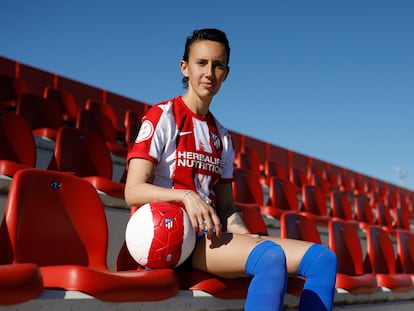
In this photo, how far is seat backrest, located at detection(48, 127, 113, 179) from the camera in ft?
8.14

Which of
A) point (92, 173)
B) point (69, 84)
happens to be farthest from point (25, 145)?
point (69, 84)

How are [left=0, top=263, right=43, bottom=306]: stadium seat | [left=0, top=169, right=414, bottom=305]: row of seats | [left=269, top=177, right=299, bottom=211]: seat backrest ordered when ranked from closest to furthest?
[left=0, top=263, right=43, bottom=306]: stadium seat → [left=0, top=169, right=414, bottom=305]: row of seats → [left=269, top=177, right=299, bottom=211]: seat backrest

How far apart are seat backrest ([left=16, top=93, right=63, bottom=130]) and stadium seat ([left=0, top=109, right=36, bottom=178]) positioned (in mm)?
1006

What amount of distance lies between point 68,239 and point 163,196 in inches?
14.7

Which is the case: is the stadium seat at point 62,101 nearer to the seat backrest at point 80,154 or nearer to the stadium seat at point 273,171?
the seat backrest at point 80,154

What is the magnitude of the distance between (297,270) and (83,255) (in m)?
0.62

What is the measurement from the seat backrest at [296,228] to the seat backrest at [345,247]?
6.9 inches

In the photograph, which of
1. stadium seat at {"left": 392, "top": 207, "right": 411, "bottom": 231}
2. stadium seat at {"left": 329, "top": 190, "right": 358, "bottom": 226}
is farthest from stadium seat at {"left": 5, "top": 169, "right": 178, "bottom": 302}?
stadium seat at {"left": 392, "top": 207, "right": 411, "bottom": 231}

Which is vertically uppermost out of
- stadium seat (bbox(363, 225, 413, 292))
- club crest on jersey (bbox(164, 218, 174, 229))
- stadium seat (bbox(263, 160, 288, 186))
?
stadium seat (bbox(263, 160, 288, 186))

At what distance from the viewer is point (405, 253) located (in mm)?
3250

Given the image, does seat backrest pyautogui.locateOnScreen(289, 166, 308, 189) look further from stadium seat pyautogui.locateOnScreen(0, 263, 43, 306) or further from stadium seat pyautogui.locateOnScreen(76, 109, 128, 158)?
stadium seat pyautogui.locateOnScreen(0, 263, 43, 306)

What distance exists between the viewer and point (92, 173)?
2.64 metres

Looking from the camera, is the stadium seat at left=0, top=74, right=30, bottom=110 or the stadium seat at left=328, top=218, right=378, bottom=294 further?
the stadium seat at left=0, top=74, right=30, bottom=110

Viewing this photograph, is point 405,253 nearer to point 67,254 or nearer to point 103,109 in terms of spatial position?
point 67,254
